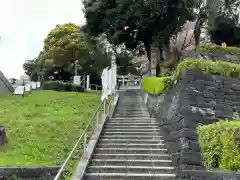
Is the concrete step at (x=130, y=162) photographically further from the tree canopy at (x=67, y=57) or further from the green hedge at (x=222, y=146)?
the tree canopy at (x=67, y=57)

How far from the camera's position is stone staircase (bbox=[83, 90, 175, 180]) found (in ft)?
32.0

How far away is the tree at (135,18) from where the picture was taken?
21484 mm

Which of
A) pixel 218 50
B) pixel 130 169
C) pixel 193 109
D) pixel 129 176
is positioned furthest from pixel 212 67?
pixel 218 50

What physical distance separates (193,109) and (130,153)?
2.12m

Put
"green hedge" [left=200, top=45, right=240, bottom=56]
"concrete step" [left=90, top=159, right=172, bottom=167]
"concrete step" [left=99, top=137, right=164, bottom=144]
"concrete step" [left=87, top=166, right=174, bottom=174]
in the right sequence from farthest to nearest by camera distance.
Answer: "green hedge" [left=200, top=45, right=240, bottom=56] → "concrete step" [left=99, top=137, right=164, bottom=144] → "concrete step" [left=90, top=159, right=172, bottom=167] → "concrete step" [left=87, top=166, right=174, bottom=174]

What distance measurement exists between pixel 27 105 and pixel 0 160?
845 centimetres

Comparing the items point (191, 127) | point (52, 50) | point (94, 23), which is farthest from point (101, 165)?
point (52, 50)

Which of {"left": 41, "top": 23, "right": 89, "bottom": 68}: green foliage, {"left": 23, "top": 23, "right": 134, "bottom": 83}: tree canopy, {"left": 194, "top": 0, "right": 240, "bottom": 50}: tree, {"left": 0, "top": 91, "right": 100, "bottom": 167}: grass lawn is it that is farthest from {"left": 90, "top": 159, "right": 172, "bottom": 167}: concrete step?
{"left": 41, "top": 23, "right": 89, "bottom": 68}: green foliage

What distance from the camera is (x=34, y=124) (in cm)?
1391

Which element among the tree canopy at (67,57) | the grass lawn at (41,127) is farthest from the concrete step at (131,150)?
the tree canopy at (67,57)

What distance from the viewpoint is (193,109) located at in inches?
412

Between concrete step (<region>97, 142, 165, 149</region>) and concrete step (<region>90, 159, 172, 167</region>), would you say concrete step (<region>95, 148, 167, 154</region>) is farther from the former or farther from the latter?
concrete step (<region>90, 159, 172, 167</region>)

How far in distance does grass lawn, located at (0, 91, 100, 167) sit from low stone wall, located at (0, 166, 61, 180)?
38 cm

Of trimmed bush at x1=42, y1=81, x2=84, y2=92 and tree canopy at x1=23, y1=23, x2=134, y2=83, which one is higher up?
tree canopy at x1=23, y1=23, x2=134, y2=83
